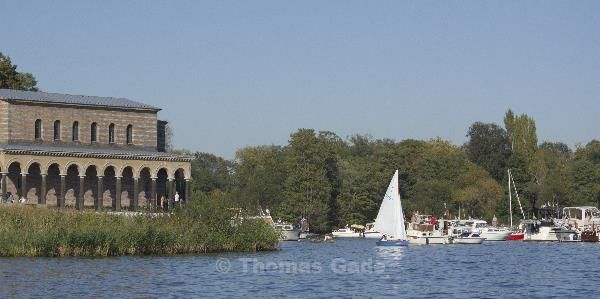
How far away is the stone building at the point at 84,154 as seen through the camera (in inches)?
3730

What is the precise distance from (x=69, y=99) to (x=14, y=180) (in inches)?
353

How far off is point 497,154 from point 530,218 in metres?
19.0

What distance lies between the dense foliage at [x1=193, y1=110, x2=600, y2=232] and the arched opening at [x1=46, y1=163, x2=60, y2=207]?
35800mm

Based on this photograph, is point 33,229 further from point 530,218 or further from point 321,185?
point 530,218

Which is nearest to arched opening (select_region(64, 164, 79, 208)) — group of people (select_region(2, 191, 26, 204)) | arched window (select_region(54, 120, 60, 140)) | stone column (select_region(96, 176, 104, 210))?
stone column (select_region(96, 176, 104, 210))

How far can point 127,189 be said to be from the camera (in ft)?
332

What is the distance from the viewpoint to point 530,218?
140 metres

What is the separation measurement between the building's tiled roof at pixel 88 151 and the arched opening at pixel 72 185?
1756mm

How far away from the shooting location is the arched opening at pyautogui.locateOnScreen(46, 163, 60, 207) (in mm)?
96500

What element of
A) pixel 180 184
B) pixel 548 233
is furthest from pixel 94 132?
pixel 548 233

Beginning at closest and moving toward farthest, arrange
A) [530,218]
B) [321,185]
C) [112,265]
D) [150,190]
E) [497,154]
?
[112,265], [150,190], [321,185], [530,218], [497,154]

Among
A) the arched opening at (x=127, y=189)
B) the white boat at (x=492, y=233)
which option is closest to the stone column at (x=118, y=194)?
the arched opening at (x=127, y=189)

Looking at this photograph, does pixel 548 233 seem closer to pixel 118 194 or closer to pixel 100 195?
pixel 118 194

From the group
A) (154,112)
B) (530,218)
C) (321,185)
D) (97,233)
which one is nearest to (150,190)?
(154,112)
